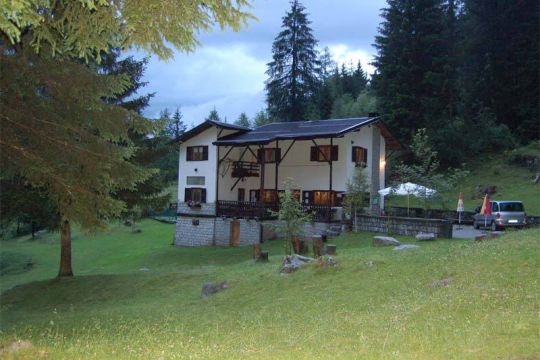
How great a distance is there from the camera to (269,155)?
130 feet

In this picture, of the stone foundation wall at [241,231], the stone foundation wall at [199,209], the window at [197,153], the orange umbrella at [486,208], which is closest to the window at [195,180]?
the window at [197,153]

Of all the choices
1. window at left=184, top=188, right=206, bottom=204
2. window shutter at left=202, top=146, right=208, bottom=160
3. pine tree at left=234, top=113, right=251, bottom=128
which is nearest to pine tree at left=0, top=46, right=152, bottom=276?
window at left=184, top=188, right=206, bottom=204

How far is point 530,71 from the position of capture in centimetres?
5225

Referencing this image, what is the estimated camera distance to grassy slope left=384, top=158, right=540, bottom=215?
40459mm

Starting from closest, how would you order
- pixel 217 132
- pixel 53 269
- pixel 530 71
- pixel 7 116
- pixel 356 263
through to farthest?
pixel 7 116 → pixel 356 263 → pixel 53 269 → pixel 217 132 → pixel 530 71

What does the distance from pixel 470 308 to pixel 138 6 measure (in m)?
7.12

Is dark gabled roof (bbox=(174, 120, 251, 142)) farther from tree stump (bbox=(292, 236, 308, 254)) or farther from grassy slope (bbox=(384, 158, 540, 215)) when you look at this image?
tree stump (bbox=(292, 236, 308, 254))

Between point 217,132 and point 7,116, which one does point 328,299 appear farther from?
point 217,132

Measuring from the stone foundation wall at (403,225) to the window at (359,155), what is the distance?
7.00 meters

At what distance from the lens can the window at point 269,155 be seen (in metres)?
36.7

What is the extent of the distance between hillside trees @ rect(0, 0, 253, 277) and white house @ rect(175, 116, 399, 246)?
798 inches

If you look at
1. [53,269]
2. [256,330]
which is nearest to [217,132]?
[53,269]

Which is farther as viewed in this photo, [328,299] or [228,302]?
[228,302]

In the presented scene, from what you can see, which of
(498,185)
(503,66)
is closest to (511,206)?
(498,185)
